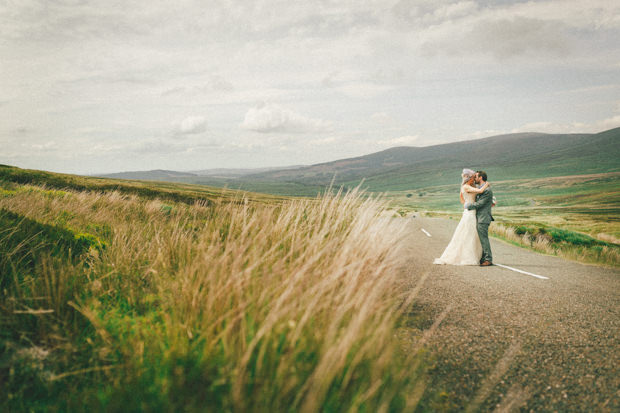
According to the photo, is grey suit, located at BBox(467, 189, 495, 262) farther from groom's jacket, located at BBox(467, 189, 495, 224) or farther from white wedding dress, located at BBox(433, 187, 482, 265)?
white wedding dress, located at BBox(433, 187, 482, 265)

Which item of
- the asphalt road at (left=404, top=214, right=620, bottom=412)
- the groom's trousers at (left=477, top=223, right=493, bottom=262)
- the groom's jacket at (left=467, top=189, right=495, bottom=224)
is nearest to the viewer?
the asphalt road at (left=404, top=214, right=620, bottom=412)

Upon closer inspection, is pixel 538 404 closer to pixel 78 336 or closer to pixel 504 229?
pixel 78 336

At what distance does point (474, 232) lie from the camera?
9859mm

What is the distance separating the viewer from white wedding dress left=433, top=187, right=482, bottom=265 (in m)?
9.71

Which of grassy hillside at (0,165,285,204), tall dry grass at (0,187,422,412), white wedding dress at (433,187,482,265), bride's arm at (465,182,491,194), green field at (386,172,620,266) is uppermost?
grassy hillside at (0,165,285,204)

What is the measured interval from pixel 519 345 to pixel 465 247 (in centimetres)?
672

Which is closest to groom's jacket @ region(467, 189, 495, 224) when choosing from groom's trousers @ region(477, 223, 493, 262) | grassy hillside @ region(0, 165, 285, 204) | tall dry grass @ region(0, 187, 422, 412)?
groom's trousers @ region(477, 223, 493, 262)

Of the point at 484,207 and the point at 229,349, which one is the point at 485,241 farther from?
the point at 229,349

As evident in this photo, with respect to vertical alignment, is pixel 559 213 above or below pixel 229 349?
below

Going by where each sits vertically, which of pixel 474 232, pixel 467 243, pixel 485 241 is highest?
pixel 474 232

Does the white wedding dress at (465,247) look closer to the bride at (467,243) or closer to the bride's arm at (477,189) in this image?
the bride at (467,243)

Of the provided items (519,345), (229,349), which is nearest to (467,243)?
(519,345)

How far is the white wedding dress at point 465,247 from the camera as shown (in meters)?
9.71

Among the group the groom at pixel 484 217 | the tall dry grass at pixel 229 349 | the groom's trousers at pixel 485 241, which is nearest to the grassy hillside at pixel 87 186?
the groom at pixel 484 217
